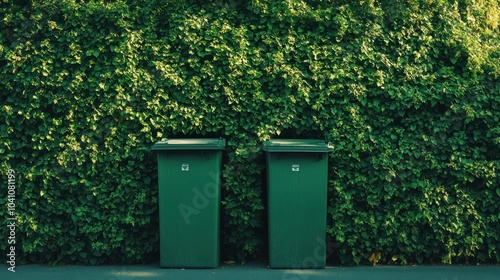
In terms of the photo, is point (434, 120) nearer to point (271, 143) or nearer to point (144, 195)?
point (271, 143)

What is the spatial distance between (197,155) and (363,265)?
2205mm

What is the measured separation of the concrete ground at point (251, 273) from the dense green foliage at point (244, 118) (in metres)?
0.18

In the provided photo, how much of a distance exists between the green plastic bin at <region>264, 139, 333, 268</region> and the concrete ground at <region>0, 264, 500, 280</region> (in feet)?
0.92

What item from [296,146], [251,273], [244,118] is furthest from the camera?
[244,118]

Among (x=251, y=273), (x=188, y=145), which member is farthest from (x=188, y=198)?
(x=251, y=273)

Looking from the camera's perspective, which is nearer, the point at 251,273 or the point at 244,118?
the point at 251,273

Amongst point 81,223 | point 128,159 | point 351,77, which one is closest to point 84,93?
point 128,159

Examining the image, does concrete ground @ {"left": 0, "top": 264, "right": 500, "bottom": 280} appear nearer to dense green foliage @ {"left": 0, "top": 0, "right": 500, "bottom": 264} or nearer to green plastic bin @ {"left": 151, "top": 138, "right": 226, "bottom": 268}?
dense green foliage @ {"left": 0, "top": 0, "right": 500, "bottom": 264}

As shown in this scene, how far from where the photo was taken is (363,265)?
746 cm

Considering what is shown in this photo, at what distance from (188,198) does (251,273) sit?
102cm

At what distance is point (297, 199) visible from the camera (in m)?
7.02

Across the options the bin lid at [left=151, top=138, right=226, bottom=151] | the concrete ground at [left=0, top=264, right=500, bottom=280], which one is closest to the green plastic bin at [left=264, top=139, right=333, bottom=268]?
the concrete ground at [left=0, top=264, right=500, bottom=280]

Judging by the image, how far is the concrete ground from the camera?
6.94 m

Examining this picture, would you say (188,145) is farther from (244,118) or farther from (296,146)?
(296,146)
